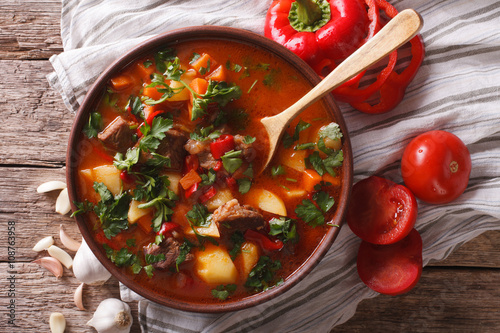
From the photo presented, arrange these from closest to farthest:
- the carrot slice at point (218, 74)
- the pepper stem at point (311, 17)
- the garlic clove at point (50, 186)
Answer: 1. the carrot slice at point (218, 74)
2. the pepper stem at point (311, 17)
3. the garlic clove at point (50, 186)

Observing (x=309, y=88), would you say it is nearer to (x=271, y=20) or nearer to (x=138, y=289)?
(x=271, y=20)

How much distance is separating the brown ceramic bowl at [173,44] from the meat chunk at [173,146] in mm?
503

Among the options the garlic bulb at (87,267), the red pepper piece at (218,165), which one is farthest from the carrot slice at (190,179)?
the garlic bulb at (87,267)

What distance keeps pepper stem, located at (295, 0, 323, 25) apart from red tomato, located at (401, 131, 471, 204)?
1071 mm

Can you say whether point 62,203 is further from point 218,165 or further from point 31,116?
point 218,165

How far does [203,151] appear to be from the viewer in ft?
8.81

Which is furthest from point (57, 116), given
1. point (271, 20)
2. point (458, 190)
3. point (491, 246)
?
point (491, 246)

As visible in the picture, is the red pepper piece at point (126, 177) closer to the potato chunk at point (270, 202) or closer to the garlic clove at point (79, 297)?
the potato chunk at point (270, 202)

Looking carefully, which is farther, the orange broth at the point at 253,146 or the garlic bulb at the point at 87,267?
the garlic bulb at the point at 87,267

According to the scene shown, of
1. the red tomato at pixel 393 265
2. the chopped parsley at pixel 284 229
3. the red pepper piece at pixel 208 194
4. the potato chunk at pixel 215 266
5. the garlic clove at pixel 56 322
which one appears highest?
the red pepper piece at pixel 208 194

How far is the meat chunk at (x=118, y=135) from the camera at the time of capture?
2.62 meters

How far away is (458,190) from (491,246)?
81 cm

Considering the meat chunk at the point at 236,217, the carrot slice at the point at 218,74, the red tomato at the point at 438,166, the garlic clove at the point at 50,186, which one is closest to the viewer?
the meat chunk at the point at 236,217

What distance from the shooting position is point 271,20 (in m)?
3.03
